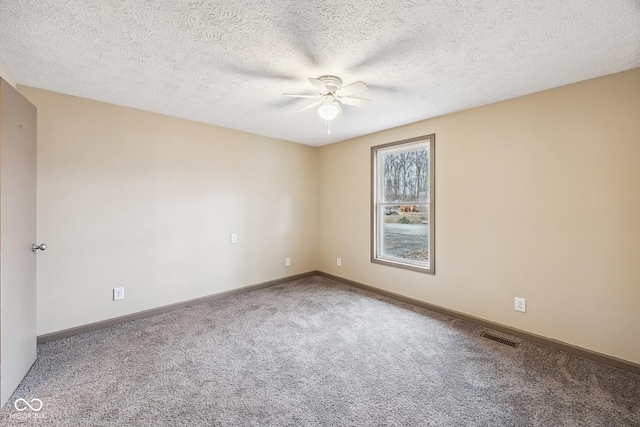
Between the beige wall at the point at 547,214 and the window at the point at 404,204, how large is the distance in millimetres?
127

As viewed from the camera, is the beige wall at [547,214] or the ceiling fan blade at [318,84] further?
the beige wall at [547,214]

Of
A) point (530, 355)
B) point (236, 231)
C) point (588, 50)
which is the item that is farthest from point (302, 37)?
point (530, 355)

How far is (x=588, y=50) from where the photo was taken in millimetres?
1830

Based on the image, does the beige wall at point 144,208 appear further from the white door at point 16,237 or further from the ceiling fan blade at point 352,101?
the ceiling fan blade at point 352,101

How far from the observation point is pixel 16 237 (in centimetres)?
190

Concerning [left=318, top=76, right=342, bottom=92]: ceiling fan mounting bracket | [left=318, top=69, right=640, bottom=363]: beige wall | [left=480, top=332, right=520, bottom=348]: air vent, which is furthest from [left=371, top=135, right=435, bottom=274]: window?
[left=318, top=76, right=342, bottom=92]: ceiling fan mounting bracket

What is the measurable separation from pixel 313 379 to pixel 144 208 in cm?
258

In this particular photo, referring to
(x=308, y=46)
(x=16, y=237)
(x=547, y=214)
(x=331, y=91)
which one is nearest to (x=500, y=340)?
(x=547, y=214)
